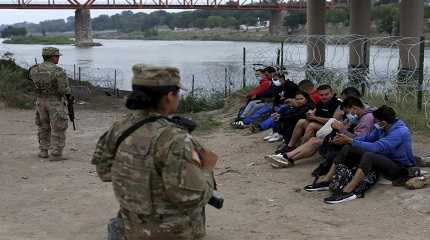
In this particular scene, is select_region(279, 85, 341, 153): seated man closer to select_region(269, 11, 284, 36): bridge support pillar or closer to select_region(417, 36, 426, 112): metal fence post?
select_region(417, 36, 426, 112): metal fence post

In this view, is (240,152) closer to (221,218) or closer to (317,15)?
(221,218)

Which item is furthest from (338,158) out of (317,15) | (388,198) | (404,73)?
(317,15)

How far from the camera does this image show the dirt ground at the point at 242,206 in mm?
5465

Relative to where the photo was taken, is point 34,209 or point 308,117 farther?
point 308,117

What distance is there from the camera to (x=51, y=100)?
8680 millimetres

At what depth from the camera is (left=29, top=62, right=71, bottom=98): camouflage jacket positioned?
8406 mm

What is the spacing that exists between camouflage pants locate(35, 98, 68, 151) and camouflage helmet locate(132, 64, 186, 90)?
6216 mm

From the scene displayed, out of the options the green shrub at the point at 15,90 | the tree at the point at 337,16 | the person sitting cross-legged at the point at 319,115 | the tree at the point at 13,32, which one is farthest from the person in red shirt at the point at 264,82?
the tree at the point at 13,32

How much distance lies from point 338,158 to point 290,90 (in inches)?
121

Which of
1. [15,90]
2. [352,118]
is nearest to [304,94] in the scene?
[352,118]

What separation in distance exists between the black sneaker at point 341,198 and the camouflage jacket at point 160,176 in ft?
11.9

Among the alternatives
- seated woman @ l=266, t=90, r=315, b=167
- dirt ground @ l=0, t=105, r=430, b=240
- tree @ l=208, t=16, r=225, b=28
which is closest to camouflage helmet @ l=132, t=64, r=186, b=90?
dirt ground @ l=0, t=105, r=430, b=240

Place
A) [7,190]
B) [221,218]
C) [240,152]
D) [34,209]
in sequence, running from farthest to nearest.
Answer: [240,152], [7,190], [34,209], [221,218]

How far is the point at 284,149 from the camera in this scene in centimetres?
862
